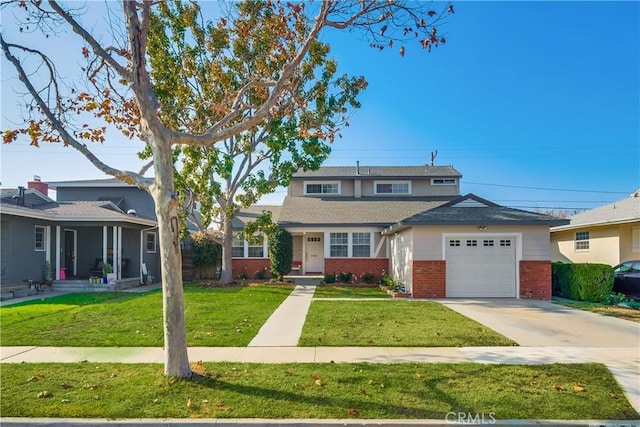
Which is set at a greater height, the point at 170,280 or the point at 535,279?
the point at 170,280

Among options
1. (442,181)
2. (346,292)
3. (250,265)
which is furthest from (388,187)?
(346,292)

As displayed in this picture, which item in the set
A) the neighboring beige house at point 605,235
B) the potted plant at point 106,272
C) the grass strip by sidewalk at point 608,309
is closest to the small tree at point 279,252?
the potted plant at point 106,272

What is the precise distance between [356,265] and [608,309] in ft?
34.7

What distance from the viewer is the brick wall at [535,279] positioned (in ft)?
47.2

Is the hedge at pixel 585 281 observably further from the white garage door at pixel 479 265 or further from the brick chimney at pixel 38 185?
the brick chimney at pixel 38 185

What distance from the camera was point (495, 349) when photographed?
7.23m

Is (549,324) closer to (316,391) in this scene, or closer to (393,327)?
(393,327)

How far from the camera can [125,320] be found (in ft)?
32.1

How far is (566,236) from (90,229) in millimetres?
24550

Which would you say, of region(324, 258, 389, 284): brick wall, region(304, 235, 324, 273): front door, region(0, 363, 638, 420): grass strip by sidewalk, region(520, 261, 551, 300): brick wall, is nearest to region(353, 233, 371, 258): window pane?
region(324, 258, 389, 284): brick wall

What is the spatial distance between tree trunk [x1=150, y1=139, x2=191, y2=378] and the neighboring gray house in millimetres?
11562

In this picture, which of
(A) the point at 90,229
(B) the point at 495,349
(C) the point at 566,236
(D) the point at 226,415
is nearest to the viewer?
(D) the point at 226,415

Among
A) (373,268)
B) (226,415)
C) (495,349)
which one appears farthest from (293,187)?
(226,415)

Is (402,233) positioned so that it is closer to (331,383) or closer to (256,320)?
(256,320)
